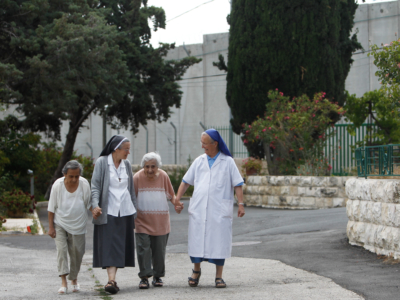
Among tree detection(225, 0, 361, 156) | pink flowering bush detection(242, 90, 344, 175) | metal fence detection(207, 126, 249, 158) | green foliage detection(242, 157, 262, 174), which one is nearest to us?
pink flowering bush detection(242, 90, 344, 175)

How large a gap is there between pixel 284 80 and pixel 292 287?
12768 millimetres

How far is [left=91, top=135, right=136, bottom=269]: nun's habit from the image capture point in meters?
5.96

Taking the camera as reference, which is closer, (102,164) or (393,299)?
(393,299)

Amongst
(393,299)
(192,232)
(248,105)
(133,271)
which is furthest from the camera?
(248,105)

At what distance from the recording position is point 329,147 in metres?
17.3

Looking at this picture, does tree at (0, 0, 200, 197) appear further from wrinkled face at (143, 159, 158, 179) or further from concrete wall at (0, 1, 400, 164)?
wrinkled face at (143, 159, 158, 179)

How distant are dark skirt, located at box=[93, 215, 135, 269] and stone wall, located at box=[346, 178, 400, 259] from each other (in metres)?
3.55

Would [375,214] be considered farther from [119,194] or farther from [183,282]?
[119,194]

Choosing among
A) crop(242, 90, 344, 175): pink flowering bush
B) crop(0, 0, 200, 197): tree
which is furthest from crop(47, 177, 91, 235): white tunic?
crop(242, 90, 344, 175): pink flowering bush

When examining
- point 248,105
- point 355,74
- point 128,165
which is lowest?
point 128,165

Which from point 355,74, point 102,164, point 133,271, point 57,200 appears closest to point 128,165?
Result: point 102,164

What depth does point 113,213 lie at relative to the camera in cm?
598

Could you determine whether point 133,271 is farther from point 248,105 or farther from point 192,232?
point 248,105

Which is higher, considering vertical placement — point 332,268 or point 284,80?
point 284,80
